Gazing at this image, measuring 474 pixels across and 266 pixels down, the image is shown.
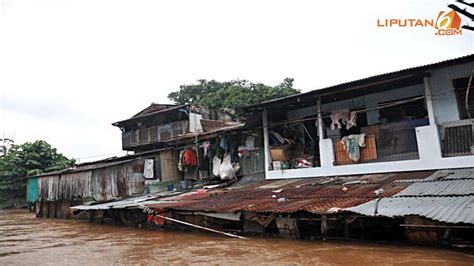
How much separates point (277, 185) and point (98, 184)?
1120 centimetres

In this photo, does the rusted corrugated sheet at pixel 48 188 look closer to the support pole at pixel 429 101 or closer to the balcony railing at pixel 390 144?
the balcony railing at pixel 390 144

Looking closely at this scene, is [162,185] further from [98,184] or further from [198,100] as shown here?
[198,100]

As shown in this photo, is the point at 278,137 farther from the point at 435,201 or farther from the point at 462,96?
the point at 435,201

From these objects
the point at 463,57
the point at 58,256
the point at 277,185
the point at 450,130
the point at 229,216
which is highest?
the point at 463,57

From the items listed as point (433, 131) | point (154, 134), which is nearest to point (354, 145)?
point (433, 131)

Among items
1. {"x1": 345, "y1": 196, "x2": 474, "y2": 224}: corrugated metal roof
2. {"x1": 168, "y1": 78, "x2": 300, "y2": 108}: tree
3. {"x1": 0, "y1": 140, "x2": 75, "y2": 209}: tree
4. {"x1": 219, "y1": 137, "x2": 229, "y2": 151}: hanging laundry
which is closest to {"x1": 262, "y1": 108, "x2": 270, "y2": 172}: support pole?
Answer: {"x1": 219, "y1": 137, "x2": 229, "y2": 151}: hanging laundry

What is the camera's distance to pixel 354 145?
38.5ft

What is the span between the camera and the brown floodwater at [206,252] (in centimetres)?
662

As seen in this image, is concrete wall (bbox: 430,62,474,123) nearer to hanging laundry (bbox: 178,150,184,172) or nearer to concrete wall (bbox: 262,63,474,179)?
concrete wall (bbox: 262,63,474,179)

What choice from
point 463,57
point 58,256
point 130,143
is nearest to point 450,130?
point 463,57

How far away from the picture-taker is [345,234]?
869 centimetres

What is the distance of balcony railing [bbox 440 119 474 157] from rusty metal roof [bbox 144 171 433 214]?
0.97m

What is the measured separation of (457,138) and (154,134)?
69.6 feet

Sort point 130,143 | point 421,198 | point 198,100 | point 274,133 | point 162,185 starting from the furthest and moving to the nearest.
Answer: point 198,100 < point 130,143 < point 162,185 < point 274,133 < point 421,198
